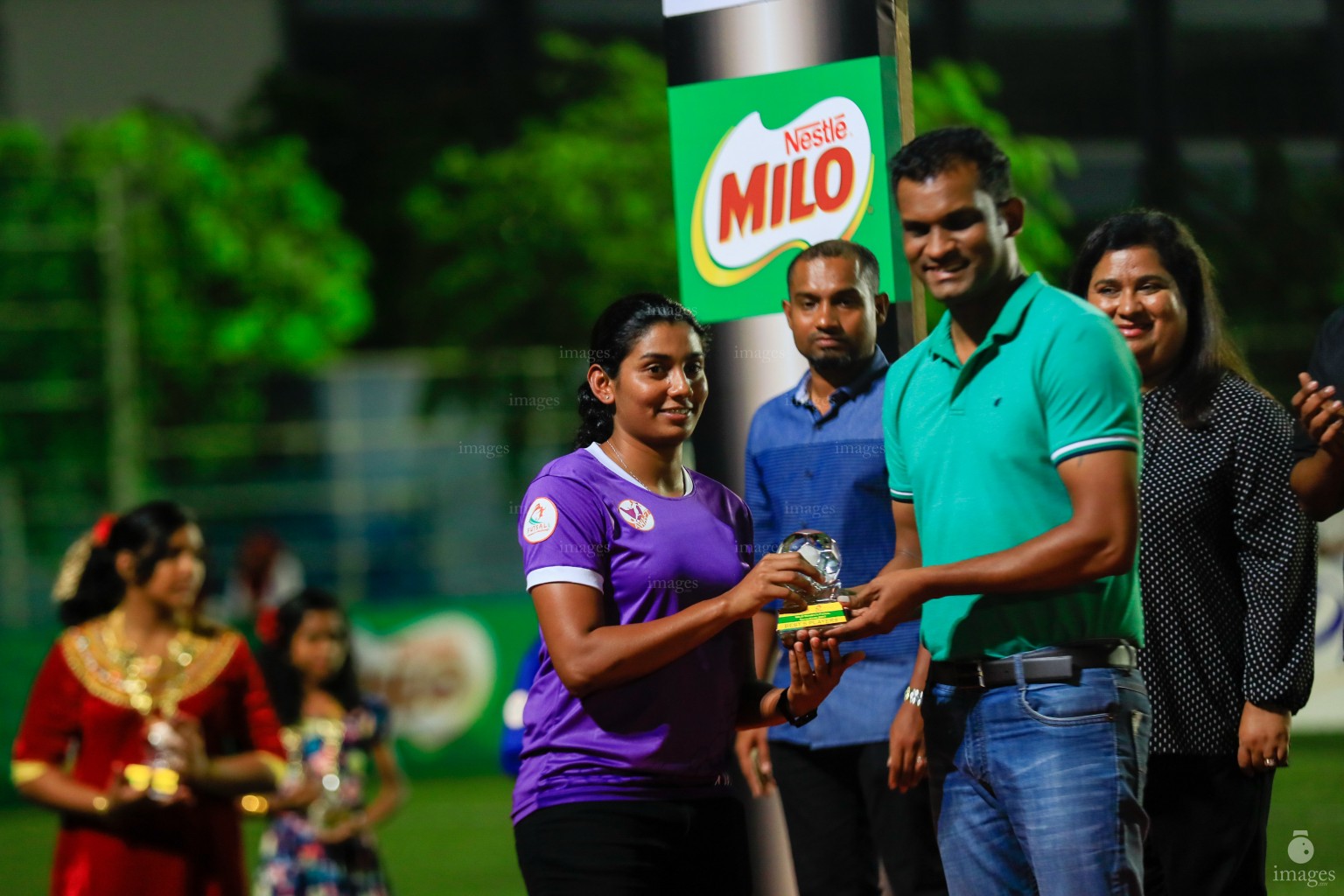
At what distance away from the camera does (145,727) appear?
501 cm

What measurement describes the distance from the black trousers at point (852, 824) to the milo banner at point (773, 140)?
1.20 metres

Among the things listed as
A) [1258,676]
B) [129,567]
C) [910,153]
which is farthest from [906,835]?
[129,567]

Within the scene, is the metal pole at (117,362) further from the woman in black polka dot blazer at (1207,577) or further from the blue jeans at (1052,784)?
the blue jeans at (1052,784)

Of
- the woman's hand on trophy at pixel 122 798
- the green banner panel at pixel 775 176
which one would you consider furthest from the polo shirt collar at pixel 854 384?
the woman's hand on trophy at pixel 122 798

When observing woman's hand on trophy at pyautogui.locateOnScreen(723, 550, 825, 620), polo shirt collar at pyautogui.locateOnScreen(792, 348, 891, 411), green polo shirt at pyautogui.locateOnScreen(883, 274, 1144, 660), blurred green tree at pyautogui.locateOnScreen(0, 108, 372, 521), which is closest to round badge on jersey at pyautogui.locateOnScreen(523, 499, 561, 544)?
woman's hand on trophy at pyautogui.locateOnScreen(723, 550, 825, 620)

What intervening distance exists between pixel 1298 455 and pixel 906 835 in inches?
53.0

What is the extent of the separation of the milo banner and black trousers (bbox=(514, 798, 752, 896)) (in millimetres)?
1353

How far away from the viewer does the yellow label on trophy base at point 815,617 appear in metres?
3.12

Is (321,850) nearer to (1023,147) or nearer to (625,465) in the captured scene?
(625,465)

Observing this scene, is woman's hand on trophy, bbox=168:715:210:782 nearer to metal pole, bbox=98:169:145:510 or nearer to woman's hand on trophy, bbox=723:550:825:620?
woman's hand on trophy, bbox=723:550:825:620

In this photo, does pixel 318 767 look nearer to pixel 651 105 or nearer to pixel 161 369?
pixel 651 105

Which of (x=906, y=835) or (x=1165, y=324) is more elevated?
(x=1165, y=324)

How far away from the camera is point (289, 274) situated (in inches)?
1004

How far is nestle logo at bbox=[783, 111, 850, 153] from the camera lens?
4.01m
